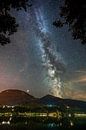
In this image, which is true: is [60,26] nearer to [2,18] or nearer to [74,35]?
[74,35]

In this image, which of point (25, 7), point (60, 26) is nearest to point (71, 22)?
point (60, 26)

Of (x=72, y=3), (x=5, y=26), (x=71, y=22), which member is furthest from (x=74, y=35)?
(x=5, y=26)

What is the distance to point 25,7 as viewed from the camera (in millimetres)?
28891

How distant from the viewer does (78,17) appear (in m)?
27.8

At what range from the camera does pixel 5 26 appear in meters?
28.6

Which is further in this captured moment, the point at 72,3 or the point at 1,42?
the point at 1,42

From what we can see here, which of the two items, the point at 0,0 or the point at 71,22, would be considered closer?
the point at 0,0

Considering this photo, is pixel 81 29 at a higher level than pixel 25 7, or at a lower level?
lower

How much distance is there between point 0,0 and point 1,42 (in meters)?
3.49

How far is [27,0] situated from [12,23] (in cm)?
207

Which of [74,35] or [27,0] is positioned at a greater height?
[27,0]

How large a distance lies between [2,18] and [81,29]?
5.96m

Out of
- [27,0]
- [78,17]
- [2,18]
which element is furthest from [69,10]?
[2,18]

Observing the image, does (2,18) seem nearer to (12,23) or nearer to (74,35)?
(12,23)
